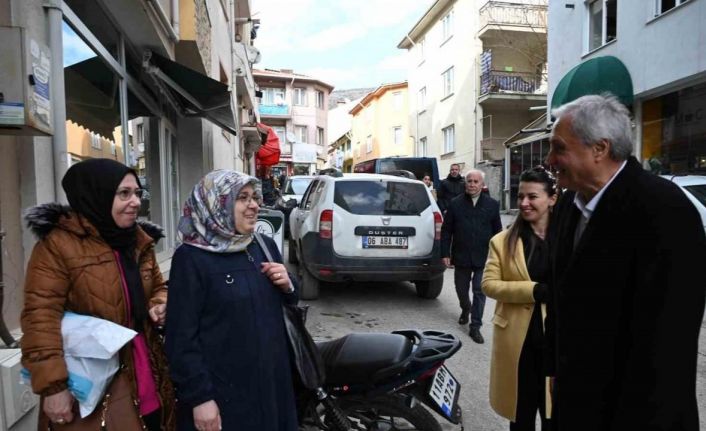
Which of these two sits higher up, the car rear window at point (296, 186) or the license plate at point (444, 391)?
the car rear window at point (296, 186)

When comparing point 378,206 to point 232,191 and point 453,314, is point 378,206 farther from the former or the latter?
point 232,191

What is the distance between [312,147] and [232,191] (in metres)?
38.5

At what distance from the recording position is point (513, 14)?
71.5 feet

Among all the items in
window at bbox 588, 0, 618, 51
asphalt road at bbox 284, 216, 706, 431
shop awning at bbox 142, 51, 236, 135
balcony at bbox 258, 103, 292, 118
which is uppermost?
balcony at bbox 258, 103, 292, 118

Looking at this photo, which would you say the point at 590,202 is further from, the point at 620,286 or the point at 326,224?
the point at 326,224

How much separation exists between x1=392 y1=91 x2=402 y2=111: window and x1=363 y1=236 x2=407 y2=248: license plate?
33.6 meters

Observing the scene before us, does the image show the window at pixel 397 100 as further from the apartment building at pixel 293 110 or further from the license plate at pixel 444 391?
the license plate at pixel 444 391

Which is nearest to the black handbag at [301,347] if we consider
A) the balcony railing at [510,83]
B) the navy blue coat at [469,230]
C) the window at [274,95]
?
the navy blue coat at [469,230]

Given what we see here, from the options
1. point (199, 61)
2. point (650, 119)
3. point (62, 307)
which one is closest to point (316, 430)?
point (62, 307)

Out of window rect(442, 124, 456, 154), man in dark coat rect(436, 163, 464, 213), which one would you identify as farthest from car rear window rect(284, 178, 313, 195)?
window rect(442, 124, 456, 154)

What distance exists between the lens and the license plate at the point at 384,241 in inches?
245

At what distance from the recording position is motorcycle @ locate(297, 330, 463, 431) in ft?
8.18

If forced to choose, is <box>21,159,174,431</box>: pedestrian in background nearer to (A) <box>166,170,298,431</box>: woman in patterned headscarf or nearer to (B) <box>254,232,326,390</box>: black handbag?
(A) <box>166,170,298,431</box>: woman in patterned headscarf

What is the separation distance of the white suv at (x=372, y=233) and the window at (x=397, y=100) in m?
33.1
